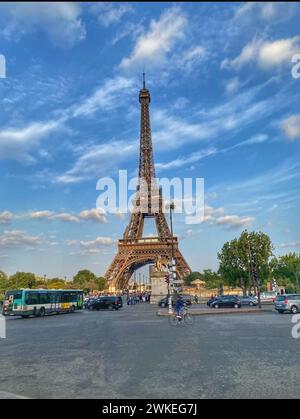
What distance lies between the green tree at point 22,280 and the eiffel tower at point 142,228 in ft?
72.7

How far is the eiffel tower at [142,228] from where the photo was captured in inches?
3285

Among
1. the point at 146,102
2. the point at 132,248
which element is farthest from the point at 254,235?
the point at 146,102

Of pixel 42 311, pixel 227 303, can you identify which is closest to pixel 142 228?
pixel 227 303

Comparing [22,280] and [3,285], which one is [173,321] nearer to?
[22,280]

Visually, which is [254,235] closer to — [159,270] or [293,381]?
→ [159,270]

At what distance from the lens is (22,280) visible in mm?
99750

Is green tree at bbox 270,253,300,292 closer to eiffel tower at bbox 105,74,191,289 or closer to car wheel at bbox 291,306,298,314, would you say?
eiffel tower at bbox 105,74,191,289

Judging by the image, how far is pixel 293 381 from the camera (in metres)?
8.59

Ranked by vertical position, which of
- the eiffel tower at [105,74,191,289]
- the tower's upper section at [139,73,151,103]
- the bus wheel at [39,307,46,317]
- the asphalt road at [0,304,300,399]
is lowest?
the bus wheel at [39,307,46,317]

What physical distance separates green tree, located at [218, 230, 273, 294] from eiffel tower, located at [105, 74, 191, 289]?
11.8 meters

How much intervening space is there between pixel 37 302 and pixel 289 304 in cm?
2018

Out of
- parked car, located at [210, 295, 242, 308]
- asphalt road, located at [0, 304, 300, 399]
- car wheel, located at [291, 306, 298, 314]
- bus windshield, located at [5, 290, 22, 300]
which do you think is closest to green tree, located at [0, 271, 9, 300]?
bus windshield, located at [5, 290, 22, 300]

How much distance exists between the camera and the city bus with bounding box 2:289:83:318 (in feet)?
117

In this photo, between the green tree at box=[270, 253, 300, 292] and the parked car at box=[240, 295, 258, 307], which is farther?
the green tree at box=[270, 253, 300, 292]
